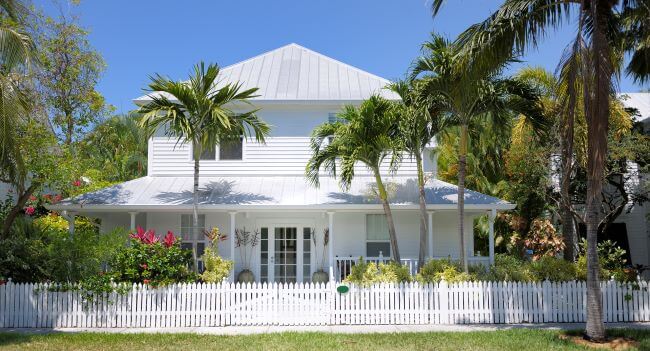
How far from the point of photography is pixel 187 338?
10.3m

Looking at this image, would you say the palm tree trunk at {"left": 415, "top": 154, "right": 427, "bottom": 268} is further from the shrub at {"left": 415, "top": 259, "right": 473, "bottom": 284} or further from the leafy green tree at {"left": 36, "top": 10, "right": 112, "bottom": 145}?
the leafy green tree at {"left": 36, "top": 10, "right": 112, "bottom": 145}

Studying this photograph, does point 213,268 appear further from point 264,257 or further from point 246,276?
point 264,257

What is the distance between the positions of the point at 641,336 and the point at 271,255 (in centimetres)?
1053

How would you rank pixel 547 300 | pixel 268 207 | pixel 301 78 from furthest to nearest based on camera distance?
pixel 301 78 < pixel 268 207 < pixel 547 300

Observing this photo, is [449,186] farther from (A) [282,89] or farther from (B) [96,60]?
(B) [96,60]

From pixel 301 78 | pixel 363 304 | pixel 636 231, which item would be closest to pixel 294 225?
pixel 301 78

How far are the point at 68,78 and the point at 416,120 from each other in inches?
383

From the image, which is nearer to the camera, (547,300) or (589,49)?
(589,49)

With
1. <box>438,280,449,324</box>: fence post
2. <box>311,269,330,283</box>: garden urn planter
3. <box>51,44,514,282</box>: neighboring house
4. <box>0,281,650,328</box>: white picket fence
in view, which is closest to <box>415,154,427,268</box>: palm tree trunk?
<box>51,44,514,282</box>: neighboring house

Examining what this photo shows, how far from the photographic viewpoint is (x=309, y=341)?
32.2ft

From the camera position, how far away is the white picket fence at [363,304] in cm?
1178

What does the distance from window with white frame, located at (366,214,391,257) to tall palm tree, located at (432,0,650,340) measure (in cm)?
782

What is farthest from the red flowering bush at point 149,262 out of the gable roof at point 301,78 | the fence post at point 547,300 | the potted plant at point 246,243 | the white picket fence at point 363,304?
the fence post at point 547,300

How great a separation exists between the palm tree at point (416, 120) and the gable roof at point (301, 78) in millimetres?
3677
